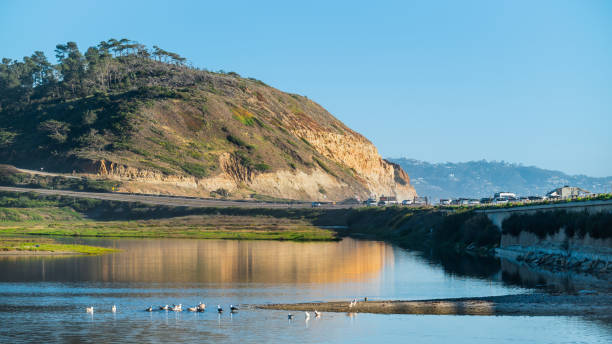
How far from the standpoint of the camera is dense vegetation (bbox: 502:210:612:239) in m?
56.5

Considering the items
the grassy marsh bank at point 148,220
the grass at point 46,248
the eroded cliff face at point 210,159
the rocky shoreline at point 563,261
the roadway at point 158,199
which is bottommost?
the rocky shoreline at point 563,261

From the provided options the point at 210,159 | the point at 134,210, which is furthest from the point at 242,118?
the point at 134,210

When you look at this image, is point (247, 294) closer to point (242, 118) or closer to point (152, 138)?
point (152, 138)

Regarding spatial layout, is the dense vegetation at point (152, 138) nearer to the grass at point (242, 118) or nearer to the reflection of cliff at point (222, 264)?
the grass at point (242, 118)

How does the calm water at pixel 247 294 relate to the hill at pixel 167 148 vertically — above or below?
below

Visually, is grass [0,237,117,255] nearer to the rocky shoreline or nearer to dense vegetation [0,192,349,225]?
the rocky shoreline

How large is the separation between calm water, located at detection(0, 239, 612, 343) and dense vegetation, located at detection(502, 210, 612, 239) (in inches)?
224

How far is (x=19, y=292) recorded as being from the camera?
4622cm

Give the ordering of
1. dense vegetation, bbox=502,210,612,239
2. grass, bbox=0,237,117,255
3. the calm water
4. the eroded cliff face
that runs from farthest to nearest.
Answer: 1. the eroded cliff face
2. grass, bbox=0,237,117,255
3. dense vegetation, bbox=502,210,612,239
4. the calm water

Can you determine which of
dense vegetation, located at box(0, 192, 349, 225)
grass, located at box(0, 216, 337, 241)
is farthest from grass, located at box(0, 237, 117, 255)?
dense vegetation, located at box(0, 192, 349, 225)

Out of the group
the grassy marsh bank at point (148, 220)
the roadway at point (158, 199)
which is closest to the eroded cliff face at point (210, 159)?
the roadway at point (158, 199)

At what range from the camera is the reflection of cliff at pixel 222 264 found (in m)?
55.2

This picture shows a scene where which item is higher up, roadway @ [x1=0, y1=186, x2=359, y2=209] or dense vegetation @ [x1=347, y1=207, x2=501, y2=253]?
roadway @ [x1=0, y1=186, x2=359, y2=209]

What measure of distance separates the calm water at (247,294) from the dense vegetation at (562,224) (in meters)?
5.68
